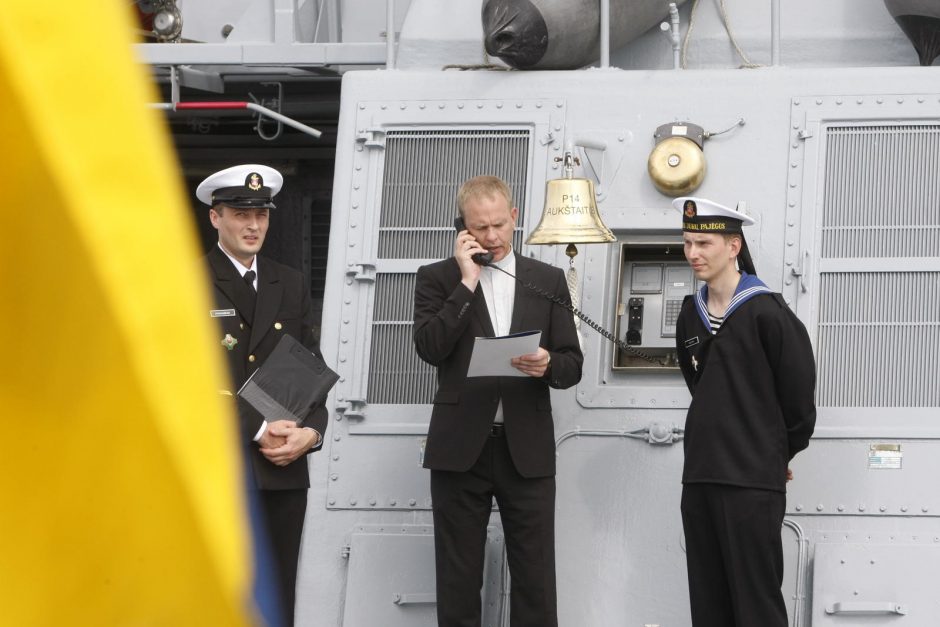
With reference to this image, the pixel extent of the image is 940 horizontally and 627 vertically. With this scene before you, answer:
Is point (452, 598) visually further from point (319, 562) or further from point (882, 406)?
point (882, 406)

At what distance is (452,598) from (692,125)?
2.04 metres

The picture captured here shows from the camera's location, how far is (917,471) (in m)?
5.05

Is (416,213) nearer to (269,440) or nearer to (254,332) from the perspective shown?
(254,332)

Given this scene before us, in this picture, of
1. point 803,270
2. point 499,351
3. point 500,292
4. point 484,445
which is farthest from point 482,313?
point 803,270

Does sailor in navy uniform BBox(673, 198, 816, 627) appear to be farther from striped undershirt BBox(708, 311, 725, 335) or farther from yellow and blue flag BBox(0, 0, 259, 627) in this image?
yellow and blue flag BBox(0, 0, 259, 627)

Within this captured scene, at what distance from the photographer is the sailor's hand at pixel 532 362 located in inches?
186

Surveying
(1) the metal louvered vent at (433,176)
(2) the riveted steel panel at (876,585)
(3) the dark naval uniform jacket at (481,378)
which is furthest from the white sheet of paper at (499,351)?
(2) the riveted steel panel at (876,585)

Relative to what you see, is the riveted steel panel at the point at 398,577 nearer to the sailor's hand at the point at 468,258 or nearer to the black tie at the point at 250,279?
the sailor's hand at the point at 468,258

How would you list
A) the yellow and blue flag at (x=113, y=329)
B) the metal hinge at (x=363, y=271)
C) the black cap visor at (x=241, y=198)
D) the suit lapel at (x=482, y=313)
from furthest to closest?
the metal hinge at (x=363, y=271), the suit lapel at (x=482, y=313), the black cap visor at (x=241, y=198), the yellow and blue flag at (x=113, y=329)

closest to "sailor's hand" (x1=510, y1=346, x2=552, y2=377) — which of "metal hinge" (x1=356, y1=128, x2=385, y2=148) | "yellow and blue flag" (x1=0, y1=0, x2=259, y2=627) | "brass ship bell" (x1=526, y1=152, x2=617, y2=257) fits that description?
"brass ship bell" (x1=526, y1=152, x2=617, y2=257)

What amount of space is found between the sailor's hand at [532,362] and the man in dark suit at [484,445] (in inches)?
1.5

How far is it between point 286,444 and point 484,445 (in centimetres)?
70

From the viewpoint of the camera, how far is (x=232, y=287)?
4.70 m

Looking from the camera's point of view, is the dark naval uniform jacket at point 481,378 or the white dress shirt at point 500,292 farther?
the white dress shirt at point 500,292
